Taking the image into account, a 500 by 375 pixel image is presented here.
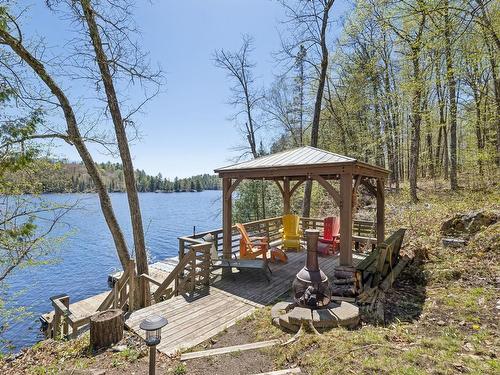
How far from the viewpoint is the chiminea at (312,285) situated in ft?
13.7

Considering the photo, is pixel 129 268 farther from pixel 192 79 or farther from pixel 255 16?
pixel 255 16

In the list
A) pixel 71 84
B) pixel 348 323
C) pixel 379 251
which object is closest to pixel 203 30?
pixel 71 84

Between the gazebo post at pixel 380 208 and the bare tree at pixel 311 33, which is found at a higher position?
the bare tree at pixel 311 33

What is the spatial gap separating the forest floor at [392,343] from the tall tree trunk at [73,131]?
3.01 meters

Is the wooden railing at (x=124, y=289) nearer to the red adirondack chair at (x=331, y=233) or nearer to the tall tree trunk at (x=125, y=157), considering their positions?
the tall tree trunk at (x=125, y=157)

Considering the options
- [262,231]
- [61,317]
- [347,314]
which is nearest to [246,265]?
[347,314]

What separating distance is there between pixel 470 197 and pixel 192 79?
12317mm

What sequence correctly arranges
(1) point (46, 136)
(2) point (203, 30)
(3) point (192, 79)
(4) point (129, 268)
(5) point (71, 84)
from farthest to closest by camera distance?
(3) point (192, 79) < (2) point (203, 30) < (5) point (71, 84) < (1) point (46, 136) < (4) point (129, 268)

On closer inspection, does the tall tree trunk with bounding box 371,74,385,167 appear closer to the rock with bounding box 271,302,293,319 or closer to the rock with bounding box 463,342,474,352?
the rock with bounding box 271,302,293,319

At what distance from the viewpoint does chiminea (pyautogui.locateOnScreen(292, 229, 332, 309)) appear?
417 centimetres

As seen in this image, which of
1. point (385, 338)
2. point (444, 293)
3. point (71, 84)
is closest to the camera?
point (385, 338)

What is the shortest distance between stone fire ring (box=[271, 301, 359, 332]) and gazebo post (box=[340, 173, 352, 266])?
1.36 meters

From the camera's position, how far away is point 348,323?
3877 mm

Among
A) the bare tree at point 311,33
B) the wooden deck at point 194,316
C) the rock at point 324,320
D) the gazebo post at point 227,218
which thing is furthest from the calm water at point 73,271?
the bare tree at point 311,33
